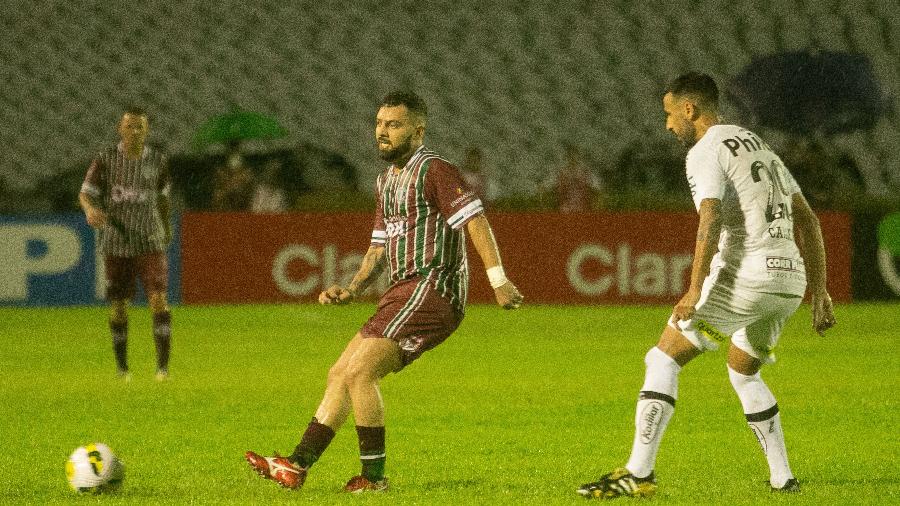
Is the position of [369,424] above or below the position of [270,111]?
below

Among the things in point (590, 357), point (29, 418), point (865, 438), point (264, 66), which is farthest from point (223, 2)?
point (865, 438)

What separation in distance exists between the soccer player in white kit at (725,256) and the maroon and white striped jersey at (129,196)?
576 centimetres

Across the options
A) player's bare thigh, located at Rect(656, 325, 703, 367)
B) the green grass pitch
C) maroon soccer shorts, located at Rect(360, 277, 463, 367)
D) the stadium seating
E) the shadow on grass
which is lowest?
the green grass pitch

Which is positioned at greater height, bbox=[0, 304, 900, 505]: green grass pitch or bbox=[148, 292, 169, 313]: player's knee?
bbox=[148, 292, 169, 313]: player's knee

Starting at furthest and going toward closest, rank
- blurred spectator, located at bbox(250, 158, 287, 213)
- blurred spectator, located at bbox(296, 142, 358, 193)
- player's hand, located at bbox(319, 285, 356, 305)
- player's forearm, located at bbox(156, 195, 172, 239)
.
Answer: blurred spectator, located at bbox(296, 142, 358, 193), blurred spectator, located at bbox(250, 158, 287, 213), player's forearm, located at bbox(156, 195, 172, 239), player's hand, located at bbox(319, 285, 356, 305)

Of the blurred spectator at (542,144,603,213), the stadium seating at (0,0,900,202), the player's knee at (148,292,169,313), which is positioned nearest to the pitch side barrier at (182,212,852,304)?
the blurred spectator at (542,144,603,213)

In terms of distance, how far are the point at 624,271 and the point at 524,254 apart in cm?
126

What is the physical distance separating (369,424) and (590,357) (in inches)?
265

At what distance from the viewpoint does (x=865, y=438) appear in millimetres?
8148

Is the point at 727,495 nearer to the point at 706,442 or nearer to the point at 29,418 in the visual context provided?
the point at 706,442

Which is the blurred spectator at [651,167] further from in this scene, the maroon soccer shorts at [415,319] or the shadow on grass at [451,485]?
the maroon soccer shorts at [415,319]

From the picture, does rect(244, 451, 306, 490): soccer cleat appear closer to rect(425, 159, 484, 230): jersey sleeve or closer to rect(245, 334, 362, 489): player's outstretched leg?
rect(245, 334, 362, 489): player's outstretched leg

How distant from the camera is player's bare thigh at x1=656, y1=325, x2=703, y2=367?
6.12 meters

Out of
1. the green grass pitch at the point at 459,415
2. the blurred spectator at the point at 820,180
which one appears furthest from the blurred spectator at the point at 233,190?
the blurred spectator at the point at 820,180
